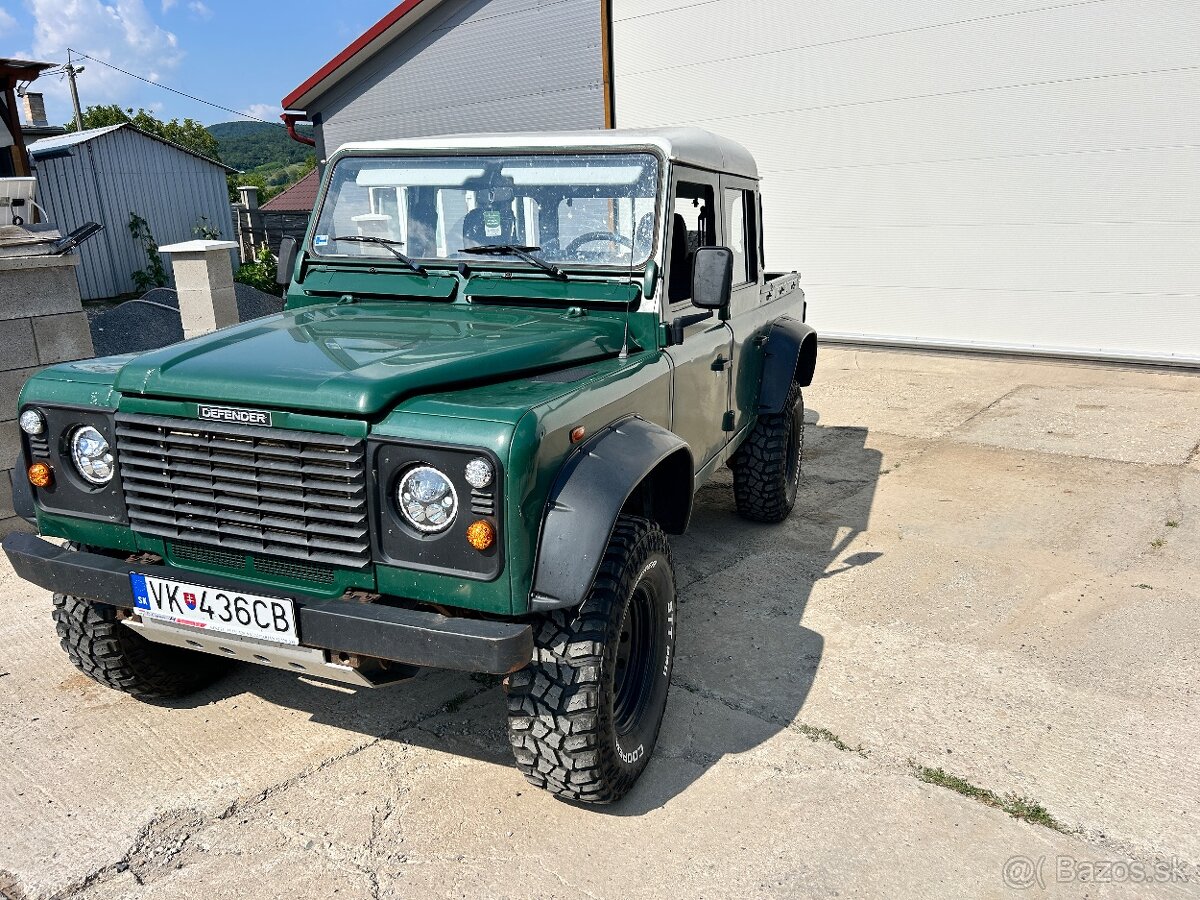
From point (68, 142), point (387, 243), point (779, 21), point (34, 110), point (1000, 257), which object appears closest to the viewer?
point (387, 243)

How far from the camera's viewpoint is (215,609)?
2.70 metres

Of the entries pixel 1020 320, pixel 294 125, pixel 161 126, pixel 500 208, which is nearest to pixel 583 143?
pixel 500 208

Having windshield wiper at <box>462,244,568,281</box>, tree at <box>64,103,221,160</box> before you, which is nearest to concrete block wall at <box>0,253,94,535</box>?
windshield wiper at <box>462,244,568,281</box>

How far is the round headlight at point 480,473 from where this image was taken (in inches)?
93.7

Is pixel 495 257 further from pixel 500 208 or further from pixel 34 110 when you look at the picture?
pixel 34 110

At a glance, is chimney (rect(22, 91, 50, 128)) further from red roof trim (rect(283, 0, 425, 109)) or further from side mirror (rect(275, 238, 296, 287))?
side mirror (rect(275, 238, 296, 287))

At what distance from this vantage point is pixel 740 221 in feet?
15.3

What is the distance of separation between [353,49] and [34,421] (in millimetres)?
12765

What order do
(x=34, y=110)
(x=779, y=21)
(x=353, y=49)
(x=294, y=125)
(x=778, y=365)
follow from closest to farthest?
1. (x=778, y=365)
2. (x=779, y=21)
3. (x=353, y=49)
4. (x=294, y=125)
5. (x=34, y=110)

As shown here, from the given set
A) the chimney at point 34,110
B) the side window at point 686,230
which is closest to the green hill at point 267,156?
the chimney at point 34,110

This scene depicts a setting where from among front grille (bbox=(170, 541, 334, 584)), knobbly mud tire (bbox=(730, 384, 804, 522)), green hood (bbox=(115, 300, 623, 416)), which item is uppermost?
green hood (bbox=(115, 300, 623, 416))

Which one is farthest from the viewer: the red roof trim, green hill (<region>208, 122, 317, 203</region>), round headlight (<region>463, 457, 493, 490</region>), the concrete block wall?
green hill (<region>208, 122, 317, 203</region>)

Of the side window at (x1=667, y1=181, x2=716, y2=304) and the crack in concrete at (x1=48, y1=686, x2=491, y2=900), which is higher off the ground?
the side window at (x1=667, y1=181, x2=716, y2=304)

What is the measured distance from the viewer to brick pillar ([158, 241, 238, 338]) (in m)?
7.00
